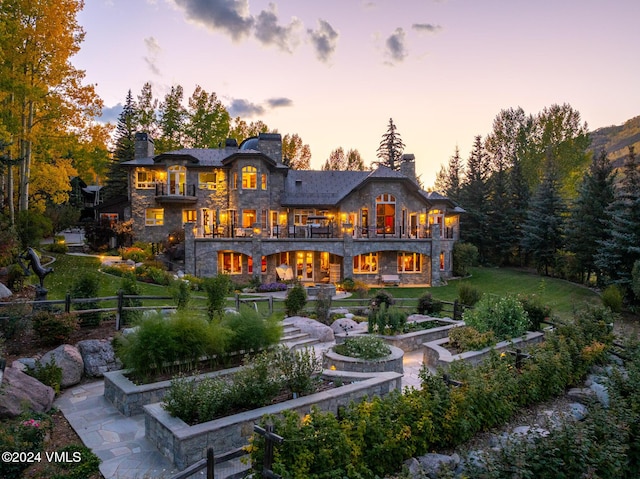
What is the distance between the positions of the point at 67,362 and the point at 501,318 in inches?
418

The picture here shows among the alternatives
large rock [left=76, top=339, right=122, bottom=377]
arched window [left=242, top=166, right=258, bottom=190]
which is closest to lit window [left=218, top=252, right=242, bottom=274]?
arched window [left=242, top=166, right=258, bottom=190]

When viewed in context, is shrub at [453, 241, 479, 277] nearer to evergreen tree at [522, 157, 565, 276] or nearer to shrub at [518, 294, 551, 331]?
evergreen tree at [522, 157, 565, 276]

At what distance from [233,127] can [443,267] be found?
30.9 meters

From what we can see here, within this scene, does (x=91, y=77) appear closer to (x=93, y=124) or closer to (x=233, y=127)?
(x=93, y=124)

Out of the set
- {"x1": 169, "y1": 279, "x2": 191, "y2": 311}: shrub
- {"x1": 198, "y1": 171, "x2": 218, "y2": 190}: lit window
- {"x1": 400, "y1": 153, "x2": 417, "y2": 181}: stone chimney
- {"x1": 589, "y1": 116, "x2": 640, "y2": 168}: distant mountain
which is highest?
{"x1": 589, "y1": 116, "x2": 640, "y2": 168}: distant mountain

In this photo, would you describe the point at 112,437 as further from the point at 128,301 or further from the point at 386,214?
the point at 386,214

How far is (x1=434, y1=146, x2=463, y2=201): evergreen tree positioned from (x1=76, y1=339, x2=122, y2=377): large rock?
36234 millimetres

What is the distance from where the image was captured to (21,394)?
21.0 feet

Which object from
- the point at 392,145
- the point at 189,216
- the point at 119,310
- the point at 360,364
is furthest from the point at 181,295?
the point at 392,145

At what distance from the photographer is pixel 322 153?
5441 cm

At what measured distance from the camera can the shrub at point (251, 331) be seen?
8039 mm

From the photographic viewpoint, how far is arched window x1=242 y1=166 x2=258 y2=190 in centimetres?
2600

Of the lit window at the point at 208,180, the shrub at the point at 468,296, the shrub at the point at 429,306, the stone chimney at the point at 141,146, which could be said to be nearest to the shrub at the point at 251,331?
the shrub at the point at 429,306

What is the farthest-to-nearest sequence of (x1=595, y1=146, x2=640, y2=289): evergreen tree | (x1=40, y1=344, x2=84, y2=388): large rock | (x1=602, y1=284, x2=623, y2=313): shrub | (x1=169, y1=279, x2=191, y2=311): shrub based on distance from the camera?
(x1=595, y1=146, x2=640, y2=289): evergreen tree → (x1=602, y1=284, x2=623, y2=313): shrub → (x1=169, y1=279, x2=191, y2=311): shrub → (x1=40, y1=344, x2=84, y2=388): large rock
